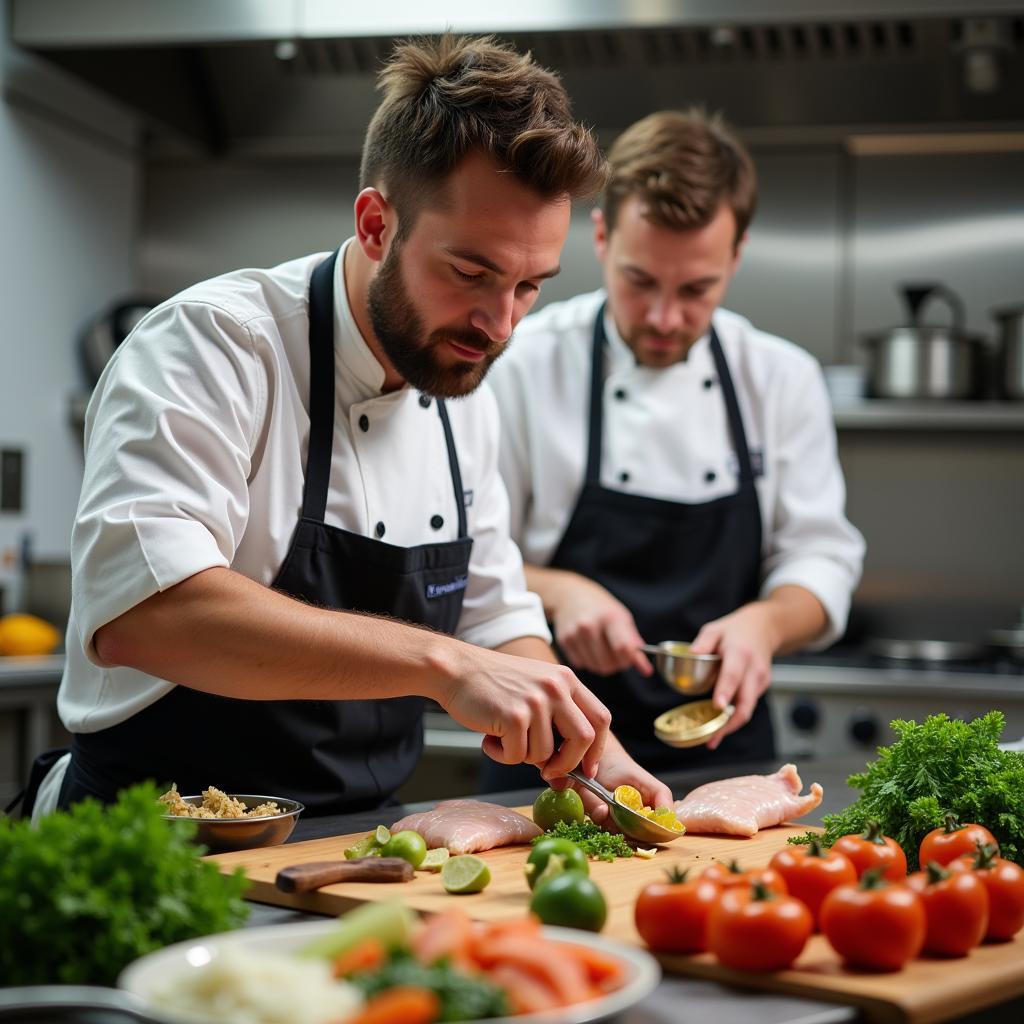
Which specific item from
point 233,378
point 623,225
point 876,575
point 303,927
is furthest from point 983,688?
point 303,927

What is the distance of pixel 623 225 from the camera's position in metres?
2.59

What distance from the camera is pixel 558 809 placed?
1732mm

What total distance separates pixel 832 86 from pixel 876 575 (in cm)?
145

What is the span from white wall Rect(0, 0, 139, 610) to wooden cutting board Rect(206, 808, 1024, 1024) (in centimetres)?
275

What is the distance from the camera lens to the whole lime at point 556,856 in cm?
139

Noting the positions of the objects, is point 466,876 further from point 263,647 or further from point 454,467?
point 454,467

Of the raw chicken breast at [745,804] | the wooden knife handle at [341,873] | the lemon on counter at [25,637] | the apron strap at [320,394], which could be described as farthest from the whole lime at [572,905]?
the lemon on counter at [25,637]

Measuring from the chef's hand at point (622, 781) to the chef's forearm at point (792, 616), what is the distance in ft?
2.04

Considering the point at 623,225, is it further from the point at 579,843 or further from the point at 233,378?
the point at 579,843

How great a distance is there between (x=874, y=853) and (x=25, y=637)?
271 centimetres

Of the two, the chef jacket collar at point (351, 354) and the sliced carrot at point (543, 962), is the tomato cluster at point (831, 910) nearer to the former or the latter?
the sliced carrot at point (543, 962)

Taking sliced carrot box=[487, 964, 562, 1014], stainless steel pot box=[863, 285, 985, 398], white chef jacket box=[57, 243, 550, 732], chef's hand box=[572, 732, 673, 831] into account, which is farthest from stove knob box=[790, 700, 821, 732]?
sliced carrot box=[487, 964, 562, 1014]

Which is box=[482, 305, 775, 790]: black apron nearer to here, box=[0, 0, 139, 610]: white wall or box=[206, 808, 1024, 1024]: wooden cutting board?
box=[206, 808, 1024, 1024]: wooden cutting board

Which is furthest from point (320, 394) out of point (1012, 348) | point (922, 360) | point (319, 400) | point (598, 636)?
point (1012, 348)
